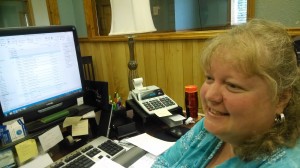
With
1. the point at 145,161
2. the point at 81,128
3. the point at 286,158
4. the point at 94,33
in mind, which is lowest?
the point at 145,161

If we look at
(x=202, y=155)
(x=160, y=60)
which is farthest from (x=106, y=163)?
(x=160, y=60)

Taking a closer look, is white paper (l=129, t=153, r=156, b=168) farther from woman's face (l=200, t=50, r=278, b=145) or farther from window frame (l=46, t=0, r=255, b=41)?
window frame (l=46, t=0, r=255, b=41)

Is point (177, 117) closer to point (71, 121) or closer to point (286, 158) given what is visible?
point (71, 121)

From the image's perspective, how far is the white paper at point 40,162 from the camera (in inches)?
37.1

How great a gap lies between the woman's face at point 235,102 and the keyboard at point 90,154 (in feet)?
1.67

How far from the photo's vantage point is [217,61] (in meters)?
0.64

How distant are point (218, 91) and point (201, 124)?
32cm

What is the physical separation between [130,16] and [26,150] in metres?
0.82

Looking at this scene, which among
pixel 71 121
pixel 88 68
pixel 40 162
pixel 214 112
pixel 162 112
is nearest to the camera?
pixel 214 112

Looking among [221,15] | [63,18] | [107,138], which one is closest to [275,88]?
[107,138]

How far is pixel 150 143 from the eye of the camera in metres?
→ 1.11

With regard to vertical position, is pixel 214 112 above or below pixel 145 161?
above

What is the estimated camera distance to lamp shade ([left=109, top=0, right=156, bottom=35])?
129 cm

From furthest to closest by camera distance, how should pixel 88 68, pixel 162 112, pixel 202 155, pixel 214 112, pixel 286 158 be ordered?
pixel 88 68 < pixel 162 112 < pixel 202 155 < pixel 214 112 < pixel 286 158
